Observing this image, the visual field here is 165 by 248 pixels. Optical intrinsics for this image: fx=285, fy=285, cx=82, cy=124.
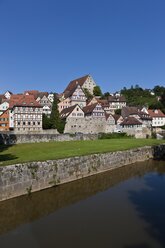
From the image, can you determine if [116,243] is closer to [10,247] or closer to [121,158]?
[10,247]

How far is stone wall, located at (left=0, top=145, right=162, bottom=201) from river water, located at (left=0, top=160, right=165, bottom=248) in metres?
0.70

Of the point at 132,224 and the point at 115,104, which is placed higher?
the point at 115,104

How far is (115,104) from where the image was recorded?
10338 cm

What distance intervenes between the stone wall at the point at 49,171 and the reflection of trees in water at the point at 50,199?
2.09ft

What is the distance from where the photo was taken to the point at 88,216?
58.7 feet

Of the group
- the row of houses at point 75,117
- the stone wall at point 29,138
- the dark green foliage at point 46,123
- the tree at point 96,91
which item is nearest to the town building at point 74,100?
the row of houses at point 75,117

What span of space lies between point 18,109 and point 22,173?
47.8 metres

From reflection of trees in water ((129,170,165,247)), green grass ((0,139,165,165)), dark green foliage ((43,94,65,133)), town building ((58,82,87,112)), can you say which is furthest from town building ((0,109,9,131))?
reflection of trees in water ((129,170,165,247))

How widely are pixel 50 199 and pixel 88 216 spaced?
4.62 metres

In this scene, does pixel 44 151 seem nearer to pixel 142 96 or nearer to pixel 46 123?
pixel 46 123

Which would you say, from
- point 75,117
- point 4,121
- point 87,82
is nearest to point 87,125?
point 75,117

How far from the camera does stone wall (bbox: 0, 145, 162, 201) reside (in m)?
20.9

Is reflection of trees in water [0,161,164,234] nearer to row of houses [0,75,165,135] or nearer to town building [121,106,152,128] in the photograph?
row of houses [0,75,165,135]

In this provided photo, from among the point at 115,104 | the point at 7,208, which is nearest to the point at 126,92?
the point at 115,104
